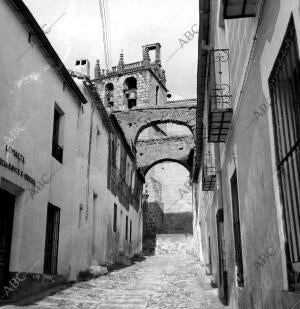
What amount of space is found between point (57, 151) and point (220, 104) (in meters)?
5.02

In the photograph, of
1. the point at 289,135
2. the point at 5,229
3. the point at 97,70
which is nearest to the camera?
the point at 289,135

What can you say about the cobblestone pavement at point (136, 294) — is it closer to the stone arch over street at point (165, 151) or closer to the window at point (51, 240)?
the window at point (51, 240)

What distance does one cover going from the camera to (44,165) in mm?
9945

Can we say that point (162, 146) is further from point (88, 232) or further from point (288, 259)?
point (288, 259)

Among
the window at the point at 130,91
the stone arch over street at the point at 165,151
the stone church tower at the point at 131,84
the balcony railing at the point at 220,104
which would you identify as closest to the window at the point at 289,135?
the balcony railing at the point at 220,104

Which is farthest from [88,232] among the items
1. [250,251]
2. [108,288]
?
[250,251]

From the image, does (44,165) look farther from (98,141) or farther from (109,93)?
(109,93)

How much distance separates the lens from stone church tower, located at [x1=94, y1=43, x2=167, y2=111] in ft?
137

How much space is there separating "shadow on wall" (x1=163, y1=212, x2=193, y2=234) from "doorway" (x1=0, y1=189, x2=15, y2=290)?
106 ft

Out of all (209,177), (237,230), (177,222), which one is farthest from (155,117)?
(237,230)

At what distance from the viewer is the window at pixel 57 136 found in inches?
435

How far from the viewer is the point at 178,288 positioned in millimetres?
11289

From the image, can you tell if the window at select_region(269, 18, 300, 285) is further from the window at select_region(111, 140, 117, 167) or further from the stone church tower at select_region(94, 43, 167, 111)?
the stone church tower at select_region(94, 43, 167, 111)

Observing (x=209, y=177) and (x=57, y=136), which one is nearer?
(x=209, y=177)
